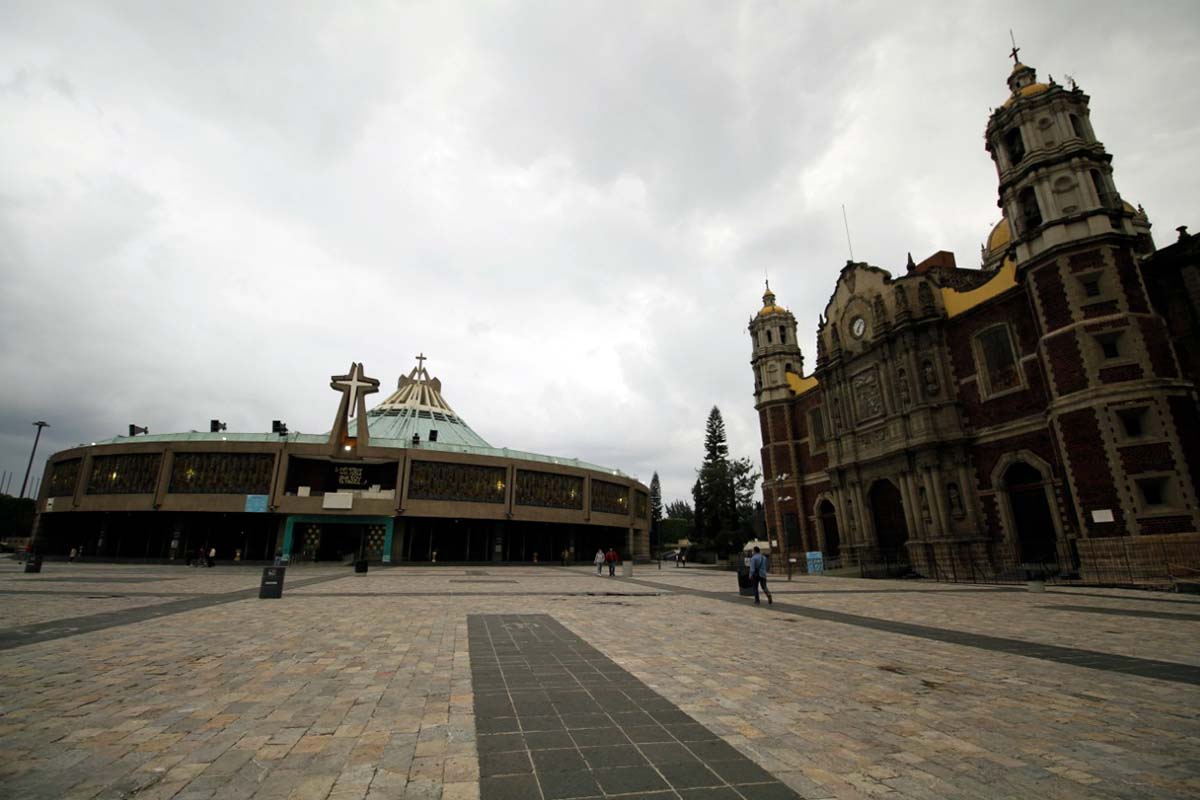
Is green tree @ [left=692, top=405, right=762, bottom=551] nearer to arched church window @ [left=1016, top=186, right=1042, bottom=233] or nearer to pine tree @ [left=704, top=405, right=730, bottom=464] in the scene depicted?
pine tree @ [left=704, top=405, right=730, bottom=464]

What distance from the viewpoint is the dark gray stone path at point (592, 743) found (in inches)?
135

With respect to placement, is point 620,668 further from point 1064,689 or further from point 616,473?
point 616,473

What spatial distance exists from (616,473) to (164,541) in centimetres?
3807

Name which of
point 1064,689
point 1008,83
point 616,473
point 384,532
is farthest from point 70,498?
point 1008,83

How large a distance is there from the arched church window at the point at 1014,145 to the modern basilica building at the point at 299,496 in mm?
37835

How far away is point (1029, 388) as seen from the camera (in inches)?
1076

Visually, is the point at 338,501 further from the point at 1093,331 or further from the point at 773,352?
the point at 1093,331

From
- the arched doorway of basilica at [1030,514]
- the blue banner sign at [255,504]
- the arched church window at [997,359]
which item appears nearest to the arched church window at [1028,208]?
the arched church window at [997,359]

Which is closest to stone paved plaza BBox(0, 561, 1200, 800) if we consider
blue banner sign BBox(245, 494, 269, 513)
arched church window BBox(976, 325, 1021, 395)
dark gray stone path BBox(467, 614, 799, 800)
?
dark gray stone path BBox(467, 614, 799, 800)

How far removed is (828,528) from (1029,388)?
1842cm

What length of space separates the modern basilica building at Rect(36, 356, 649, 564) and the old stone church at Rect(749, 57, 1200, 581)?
26.2 metres

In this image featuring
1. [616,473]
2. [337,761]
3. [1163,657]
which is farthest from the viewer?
[616,473]

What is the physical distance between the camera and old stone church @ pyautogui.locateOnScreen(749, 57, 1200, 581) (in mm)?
21688

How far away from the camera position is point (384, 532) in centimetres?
4131
